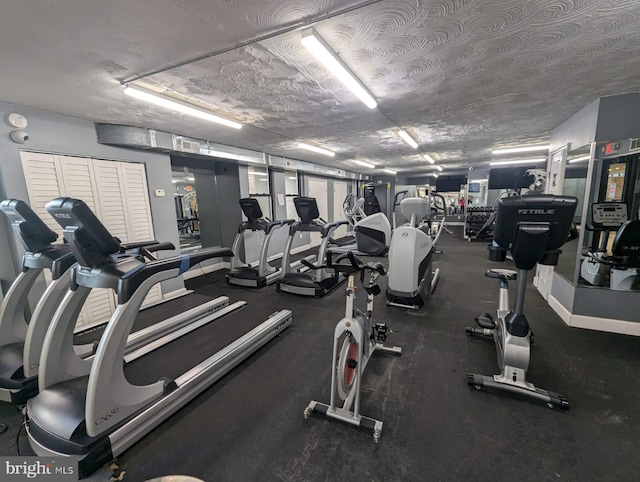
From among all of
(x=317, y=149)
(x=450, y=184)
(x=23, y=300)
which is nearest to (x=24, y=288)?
(x=23, y=300)

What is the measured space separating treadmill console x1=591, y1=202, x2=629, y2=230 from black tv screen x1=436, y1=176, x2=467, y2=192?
8.98 metres

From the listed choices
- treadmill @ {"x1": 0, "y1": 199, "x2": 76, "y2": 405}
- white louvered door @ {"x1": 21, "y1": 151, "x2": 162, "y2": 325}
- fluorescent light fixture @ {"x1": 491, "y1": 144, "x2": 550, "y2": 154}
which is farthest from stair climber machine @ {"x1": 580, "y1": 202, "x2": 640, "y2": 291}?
white louvered door @ {"x1": 21, "y1": 151, "x2": 162, "y2": 325}

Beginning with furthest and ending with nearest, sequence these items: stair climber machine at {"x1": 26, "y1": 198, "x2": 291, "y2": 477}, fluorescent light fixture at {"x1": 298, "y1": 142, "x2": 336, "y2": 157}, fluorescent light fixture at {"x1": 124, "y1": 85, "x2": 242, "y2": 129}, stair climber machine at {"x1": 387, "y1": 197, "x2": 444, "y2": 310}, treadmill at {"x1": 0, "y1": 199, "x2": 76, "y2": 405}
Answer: fluorescent light fixture at {"x1": 298, "y1": 142, "x2": 336, "y2": 157}
stair climber machine at {"x1": 387, "y1": 197, "x2": 444, "y2": 310}
fluorescent light fixture at {"x1": 124, "y1": 85, "x2": 242, "y2": 129}
treadmill at {"x1": 0, "y1": 199, "x2": 76, "y2": 405}
stair climber machine at {"x1": 26, "y1": 198, "x2": 291, "y2": 477}

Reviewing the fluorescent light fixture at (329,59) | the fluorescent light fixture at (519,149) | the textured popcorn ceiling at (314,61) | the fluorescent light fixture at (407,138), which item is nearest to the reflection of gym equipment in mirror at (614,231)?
the textured popcorn ceiling at (314,61)

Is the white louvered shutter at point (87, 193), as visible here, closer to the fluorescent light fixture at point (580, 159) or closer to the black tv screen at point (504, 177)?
the fluorescent light fixture at point (580, 159)

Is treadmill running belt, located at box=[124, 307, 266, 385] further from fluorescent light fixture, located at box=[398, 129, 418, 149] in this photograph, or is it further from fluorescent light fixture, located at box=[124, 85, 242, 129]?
fluorescent light fixture, located at box=[398, 129, 418, 149]

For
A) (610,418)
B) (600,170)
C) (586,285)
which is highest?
(600,170)

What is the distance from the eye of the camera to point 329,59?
1807mm

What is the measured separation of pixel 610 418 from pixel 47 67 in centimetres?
480

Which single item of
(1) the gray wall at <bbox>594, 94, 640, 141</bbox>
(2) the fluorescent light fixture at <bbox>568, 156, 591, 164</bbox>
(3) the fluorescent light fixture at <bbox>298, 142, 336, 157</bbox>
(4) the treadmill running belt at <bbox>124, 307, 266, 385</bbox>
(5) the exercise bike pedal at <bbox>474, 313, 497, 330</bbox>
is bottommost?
(4) the treadmill running belt at <bbox>124, 307, 266, 385</bbox>

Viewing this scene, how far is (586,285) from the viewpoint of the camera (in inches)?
117

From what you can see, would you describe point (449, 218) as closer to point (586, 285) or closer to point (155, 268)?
point (586, 285)

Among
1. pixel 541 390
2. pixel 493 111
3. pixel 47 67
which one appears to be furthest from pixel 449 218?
pixel 47 67

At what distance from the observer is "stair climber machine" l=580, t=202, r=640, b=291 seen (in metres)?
2.90
